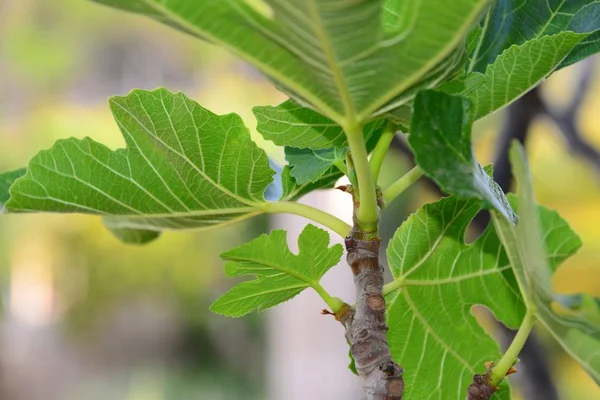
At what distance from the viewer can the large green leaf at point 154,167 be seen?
16.0 inches

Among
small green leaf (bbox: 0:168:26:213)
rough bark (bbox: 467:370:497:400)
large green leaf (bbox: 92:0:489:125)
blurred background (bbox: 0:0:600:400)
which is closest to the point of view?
large green leaf (bbox: 92:0:489:125)

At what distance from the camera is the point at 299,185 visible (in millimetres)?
494

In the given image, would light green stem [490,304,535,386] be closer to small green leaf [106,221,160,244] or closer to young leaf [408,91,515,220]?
young leaf [408,91,515,220]

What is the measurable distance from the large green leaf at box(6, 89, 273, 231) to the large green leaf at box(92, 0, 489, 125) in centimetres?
12

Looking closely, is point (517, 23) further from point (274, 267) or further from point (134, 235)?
A: point (134, 235)

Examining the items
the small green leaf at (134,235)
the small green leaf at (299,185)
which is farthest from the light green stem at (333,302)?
the small green leaf at (134,235)

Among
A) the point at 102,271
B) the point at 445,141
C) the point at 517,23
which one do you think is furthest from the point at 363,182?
the point at 102,271

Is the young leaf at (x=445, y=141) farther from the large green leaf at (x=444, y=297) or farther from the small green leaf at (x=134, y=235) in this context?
the small green leaf at (x=134, y=235)

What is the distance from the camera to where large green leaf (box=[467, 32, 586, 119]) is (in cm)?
36

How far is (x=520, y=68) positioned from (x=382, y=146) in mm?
92

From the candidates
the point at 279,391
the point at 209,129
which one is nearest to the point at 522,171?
the point at 209,129

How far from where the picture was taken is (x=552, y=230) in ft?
1.39

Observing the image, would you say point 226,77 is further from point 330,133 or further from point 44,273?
point 330,133

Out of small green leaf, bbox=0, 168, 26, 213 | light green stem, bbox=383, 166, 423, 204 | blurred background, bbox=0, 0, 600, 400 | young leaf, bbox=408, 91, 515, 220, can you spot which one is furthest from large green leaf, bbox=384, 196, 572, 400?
blurred background, bbox=0, 0, 600, 400
